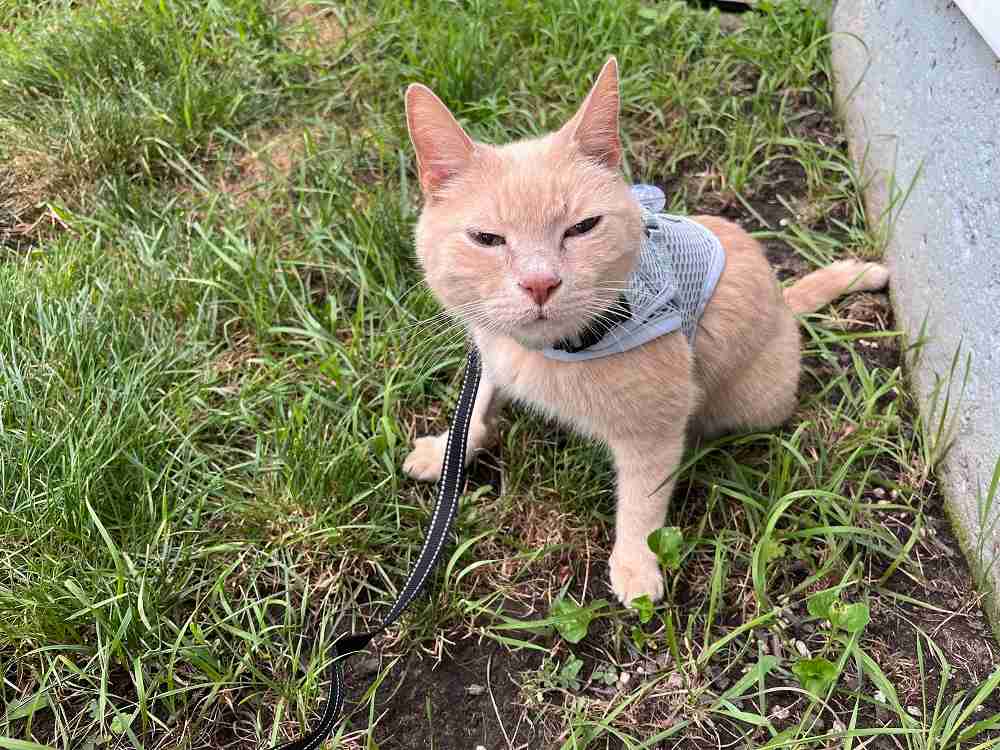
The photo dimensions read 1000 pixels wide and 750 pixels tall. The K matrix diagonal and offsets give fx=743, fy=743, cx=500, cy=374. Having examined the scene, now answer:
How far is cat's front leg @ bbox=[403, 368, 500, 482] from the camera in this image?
2.17 m

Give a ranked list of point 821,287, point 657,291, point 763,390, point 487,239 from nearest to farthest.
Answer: point 487,239 → point 657,291 → point 763,390 → point 821,287

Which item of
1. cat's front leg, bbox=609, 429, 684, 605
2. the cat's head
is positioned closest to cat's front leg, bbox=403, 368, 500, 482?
cat's front leg, bbox=609, 429, 684, 605

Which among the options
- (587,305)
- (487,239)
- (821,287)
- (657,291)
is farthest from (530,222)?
(821,287)

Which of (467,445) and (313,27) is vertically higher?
(313,27)

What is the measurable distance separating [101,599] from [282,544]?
0.43m

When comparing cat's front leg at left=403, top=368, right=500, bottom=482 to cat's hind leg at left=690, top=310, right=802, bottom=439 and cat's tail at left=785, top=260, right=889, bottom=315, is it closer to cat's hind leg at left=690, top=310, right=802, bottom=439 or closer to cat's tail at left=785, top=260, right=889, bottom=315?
cat's hind leg at left=690, top=310, right=802, bottom=439

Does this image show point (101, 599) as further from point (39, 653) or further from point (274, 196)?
point (274, 196)

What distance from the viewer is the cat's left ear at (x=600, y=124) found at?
5.03 ft

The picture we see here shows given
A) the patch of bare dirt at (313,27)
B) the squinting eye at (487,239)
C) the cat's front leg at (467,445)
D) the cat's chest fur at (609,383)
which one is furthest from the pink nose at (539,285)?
the patch of bare dirt at (313,27)

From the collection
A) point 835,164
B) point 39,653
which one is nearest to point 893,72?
point 835,164

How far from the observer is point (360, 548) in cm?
198

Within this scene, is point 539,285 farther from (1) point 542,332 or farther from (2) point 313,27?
(2) point 313,27

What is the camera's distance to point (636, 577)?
1.92 metres

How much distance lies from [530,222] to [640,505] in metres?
0.80
